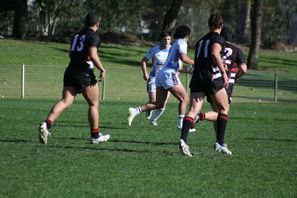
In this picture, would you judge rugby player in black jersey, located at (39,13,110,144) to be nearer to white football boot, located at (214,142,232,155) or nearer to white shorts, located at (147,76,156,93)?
white football boot, located at (214,142,232,155)

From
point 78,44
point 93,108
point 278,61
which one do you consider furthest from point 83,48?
point 278,61

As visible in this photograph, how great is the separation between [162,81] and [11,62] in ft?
80.7

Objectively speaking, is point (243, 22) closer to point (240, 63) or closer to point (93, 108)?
point (240, 63)

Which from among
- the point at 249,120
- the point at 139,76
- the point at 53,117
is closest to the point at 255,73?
the point at 139,76

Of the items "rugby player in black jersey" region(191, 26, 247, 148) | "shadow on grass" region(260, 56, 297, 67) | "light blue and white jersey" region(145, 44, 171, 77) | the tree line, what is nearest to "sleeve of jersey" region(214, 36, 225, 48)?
"rugby player in black jersey" region(191, 26, 247, 148)

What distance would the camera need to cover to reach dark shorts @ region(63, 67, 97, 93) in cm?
1116

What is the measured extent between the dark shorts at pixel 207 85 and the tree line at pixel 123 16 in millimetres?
36433

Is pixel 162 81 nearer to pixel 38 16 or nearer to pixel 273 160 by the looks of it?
pixel 273 160

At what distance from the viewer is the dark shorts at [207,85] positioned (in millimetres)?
10328

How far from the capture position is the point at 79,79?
11148 mm

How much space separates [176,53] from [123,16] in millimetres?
59500

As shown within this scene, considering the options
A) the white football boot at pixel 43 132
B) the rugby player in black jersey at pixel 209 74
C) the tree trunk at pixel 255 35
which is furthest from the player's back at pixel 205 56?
the tree trunk at pixel 255 35

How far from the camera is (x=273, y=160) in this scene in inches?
396

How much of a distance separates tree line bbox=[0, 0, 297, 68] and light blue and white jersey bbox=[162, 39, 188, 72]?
33.9 m
